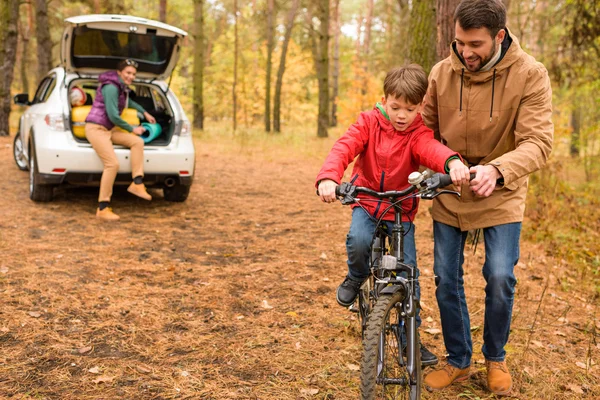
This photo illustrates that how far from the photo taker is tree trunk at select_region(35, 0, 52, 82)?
1597cm

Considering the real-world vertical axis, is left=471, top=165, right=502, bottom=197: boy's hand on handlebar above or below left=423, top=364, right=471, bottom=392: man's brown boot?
above

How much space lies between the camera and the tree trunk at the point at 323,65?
19875mm

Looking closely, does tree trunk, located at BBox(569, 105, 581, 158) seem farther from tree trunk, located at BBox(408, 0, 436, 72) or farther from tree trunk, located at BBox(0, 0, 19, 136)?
tree trunk, located at BBox(0, 0, 19, 136)

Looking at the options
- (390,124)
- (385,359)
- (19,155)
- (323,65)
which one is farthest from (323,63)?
(385,359)

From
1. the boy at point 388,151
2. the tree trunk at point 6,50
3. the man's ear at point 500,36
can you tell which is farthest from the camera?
the tree trunk at point 6,50

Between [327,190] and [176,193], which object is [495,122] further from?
[176,193]

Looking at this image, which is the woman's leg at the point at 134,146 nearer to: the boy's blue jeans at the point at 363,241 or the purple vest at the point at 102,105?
the purple vest at the point at 102,105

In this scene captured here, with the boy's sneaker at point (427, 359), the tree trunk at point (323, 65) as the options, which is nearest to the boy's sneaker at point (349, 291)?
the boy's sneaker at point (427, 359)

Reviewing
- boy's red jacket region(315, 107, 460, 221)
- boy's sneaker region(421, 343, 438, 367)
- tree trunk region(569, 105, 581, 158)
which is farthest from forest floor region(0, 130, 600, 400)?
tree trunk region(569, 105, 581, 158)

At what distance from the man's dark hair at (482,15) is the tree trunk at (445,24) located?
3284 millimetres

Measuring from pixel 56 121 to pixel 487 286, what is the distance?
18.8 feet

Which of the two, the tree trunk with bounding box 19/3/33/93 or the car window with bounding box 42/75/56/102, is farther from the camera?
the tree trunk with bounding box 19/3/33/93

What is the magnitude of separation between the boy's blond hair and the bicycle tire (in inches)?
39.9

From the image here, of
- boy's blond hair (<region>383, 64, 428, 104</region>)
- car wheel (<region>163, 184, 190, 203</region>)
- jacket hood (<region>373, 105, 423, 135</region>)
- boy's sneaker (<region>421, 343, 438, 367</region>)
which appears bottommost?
boy's sneaker (<region>421, 343, 438, 367</region>)
